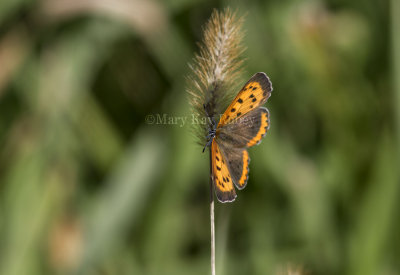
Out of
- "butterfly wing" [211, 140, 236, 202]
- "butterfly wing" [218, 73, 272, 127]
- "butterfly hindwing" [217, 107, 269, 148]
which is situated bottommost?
"butterfly wing" [211, 140, 236, 202]

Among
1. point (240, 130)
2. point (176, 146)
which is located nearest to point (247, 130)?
point (240, 130)

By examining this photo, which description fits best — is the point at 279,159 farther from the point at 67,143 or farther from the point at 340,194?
the point at 67,143

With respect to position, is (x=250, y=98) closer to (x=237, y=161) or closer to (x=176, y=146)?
(x=237, y=161)

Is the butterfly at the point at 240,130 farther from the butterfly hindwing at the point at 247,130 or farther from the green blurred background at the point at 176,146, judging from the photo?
the green blurred background at the point at 176,146

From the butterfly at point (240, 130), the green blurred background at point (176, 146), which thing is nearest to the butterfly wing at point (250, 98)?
the butterfly at point (240, 130)

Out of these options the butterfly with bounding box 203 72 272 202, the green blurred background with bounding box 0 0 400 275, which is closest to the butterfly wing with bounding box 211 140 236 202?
the butterfly with bounding box 203 72 272 202

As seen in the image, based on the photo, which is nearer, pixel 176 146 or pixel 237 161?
pixel 237 161

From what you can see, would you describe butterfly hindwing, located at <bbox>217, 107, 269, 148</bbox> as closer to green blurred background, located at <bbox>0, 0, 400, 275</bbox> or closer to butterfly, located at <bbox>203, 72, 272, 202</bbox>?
butterfly, located at <bbox>203, 72, 272, 202</bbox>
